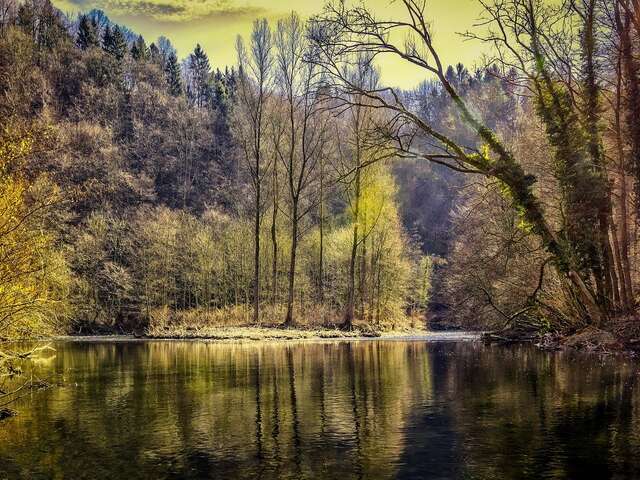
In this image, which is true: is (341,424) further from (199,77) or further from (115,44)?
(199,77)

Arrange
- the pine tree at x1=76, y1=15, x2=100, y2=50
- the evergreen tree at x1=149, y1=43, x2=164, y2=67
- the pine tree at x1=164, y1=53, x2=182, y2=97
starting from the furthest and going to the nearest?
the evergreen tree at x1=149, y1=43, x2=164, y2=67
the pine tree at x1=164, y1=53, x2=182, y2=97
the pine tree at x1=76, y1=15, x2=100, y2=50

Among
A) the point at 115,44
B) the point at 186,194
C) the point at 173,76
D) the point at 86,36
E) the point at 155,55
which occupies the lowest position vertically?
the point at 186,194

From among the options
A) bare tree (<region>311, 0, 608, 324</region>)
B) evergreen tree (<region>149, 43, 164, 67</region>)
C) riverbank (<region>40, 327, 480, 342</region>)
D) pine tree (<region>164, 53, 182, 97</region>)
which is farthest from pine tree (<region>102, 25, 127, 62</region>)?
bare tree (<region>311, 0, 608, 324</region>)

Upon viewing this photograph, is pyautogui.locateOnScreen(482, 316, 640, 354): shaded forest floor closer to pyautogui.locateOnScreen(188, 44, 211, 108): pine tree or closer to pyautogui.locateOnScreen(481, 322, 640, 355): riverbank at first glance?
pyautogui.locateOnScreen(481, 322, 640, 355): riverbank

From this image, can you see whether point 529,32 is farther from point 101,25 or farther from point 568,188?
point 101,25

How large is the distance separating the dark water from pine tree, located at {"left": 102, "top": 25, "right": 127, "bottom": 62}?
285ft

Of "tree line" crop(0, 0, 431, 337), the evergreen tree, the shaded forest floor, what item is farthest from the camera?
the evergreen tree

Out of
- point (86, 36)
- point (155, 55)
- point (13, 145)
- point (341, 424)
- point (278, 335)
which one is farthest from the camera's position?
point (155, 55)

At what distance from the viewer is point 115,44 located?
324ft

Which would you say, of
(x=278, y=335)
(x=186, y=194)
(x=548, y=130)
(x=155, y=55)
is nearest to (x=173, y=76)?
(x=155, y=55)

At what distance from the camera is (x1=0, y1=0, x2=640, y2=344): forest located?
2203 centimetres

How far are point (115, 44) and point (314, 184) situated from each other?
42.0 meters

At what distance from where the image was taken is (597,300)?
2284 cm

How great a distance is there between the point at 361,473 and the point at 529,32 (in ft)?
65.1
